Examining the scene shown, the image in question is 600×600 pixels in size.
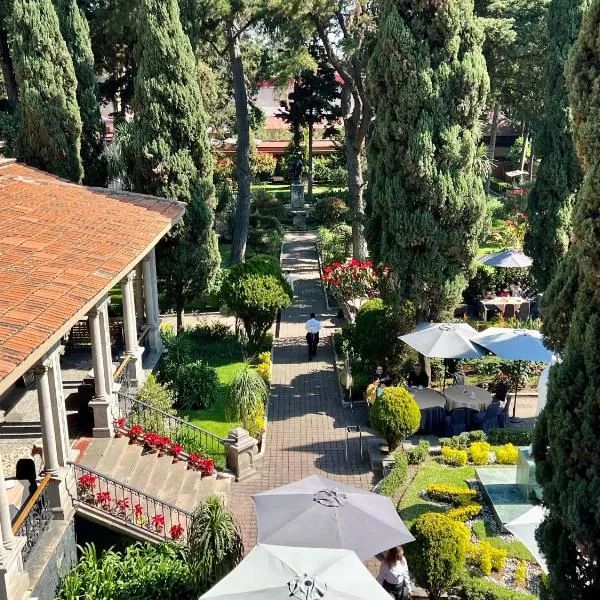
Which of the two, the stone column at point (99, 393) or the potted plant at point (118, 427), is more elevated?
the stone column at point (99, 393)

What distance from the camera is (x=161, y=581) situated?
29.5 feet

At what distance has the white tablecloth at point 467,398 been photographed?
48.8 ft

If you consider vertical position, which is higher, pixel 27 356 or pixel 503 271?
pixel 27 356

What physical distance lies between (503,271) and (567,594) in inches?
714

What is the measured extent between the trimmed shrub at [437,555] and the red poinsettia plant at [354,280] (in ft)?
45.4

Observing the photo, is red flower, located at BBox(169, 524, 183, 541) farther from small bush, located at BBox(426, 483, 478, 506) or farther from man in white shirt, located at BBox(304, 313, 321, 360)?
man in white shirt, located at BBox(304, 313, 321, 360)

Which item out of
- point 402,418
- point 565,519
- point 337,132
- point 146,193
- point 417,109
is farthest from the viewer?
point 337,132

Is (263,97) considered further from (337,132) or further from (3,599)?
(3,599)

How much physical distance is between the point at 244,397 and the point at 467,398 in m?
4.99

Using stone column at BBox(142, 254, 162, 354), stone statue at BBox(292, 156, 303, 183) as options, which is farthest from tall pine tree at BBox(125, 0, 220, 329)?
stone statue at BBox(292, 156, 303, 183)

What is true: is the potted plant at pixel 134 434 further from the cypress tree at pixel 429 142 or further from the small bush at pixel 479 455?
the cypress tree at pixel 429 142

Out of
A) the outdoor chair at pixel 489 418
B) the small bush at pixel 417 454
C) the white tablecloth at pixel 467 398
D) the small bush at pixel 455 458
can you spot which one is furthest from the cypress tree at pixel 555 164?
the small bush at pixel 417 454

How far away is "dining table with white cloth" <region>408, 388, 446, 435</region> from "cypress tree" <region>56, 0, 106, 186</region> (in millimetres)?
11976

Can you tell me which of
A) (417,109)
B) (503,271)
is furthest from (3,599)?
(503,271)
